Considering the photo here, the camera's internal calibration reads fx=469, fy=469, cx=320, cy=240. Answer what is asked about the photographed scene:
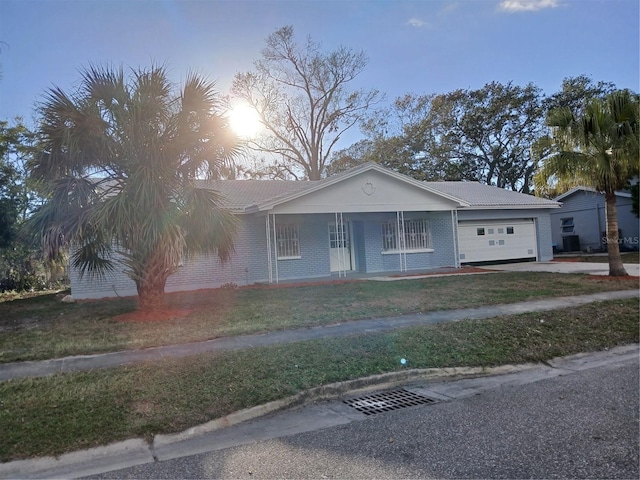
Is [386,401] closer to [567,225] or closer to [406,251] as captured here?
[406,251]

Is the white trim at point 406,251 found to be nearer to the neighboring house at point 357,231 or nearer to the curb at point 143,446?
the neighboring house at point 357,231

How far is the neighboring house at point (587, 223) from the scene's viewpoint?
2616 cm

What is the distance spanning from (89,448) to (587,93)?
37011 millimetres

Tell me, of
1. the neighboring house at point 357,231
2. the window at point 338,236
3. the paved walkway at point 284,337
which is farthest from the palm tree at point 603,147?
the window at point 338,236

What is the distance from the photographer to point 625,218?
26375 mm

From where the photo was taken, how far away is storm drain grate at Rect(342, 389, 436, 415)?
5.16 m

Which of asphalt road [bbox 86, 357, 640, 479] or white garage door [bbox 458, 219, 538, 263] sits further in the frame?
white garage door [bbox 458, 219, 538, 263]

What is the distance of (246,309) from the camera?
10508 mm

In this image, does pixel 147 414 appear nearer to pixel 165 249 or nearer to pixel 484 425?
pixel 484 425

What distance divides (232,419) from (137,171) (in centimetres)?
608

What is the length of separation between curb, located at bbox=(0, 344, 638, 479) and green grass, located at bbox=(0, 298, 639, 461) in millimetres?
100

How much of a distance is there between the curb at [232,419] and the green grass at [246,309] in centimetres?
285

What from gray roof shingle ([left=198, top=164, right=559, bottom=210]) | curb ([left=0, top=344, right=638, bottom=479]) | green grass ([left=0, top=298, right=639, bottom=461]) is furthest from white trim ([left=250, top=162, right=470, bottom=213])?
curb ([left=0, top=344, right=638, bottom=479])

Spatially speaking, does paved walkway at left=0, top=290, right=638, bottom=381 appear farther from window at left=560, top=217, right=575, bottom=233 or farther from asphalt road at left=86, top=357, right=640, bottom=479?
window at left=560, top=217, right=575, bottom=233
